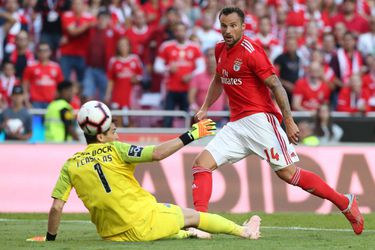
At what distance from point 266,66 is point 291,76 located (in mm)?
10010

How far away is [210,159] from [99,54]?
10.5 meters

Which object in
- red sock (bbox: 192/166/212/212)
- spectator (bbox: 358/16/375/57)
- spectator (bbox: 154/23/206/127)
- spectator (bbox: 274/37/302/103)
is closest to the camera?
red sock (bbox: 192/166/212/212)

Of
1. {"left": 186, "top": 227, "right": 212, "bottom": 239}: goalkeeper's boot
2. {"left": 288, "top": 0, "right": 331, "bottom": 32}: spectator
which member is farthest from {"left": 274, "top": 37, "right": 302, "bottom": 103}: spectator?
{"left": 186, "top": 227, "right": 212, "bottom": 239}: goalkeeper's boot

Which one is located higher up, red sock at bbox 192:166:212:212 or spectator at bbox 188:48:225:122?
spectator at bbox 188:48:225:122

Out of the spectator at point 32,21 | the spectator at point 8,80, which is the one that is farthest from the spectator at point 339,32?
the spectator at point 8,80

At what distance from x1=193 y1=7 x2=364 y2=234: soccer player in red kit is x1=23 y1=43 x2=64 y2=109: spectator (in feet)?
30.3

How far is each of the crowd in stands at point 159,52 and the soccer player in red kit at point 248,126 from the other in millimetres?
8410

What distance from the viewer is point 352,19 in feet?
77.1

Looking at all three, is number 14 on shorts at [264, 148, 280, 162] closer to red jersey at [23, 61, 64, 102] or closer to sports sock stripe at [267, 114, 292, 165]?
sports sock stripe at [267, 114, 292, 165]

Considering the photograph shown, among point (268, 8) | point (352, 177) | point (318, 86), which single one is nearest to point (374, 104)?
point (318, 86)

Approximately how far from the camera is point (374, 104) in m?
21.0

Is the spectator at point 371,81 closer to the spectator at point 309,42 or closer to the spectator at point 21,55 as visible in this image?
→ the spectator at point 309,42

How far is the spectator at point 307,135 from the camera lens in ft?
59.5

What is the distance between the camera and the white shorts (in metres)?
11.5
